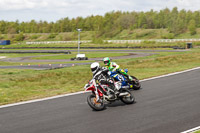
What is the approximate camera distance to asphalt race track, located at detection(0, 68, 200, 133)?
8.09m

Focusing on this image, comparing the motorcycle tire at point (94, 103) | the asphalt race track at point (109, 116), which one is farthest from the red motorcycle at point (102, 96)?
the asphalt race track at point (109, 116)

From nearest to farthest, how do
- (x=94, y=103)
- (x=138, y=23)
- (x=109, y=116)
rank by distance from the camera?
(x=109, y=116), (x=94, y=103), (x=138, y=23)

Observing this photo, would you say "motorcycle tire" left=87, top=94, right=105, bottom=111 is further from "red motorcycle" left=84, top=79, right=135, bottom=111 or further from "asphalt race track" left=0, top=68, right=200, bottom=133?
"asphalt race track" left=0, top=68, right=200, bottom=133

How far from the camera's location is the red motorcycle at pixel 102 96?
10.1 metres

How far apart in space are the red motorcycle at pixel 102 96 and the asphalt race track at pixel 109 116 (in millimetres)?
241

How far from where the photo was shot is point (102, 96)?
1041cm

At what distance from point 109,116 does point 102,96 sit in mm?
1100

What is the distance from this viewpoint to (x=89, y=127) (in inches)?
325

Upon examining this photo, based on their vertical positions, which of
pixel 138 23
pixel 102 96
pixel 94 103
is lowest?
pixel 94 103

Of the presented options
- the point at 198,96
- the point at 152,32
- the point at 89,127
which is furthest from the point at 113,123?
the point at 152,32

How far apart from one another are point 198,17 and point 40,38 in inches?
3211

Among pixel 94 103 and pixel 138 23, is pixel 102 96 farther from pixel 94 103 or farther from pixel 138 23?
pixel 138 23

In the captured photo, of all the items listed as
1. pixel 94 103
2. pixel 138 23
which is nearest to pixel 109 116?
pixel 94 103

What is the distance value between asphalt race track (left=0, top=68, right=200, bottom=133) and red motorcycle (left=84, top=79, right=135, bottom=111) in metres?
0.24
